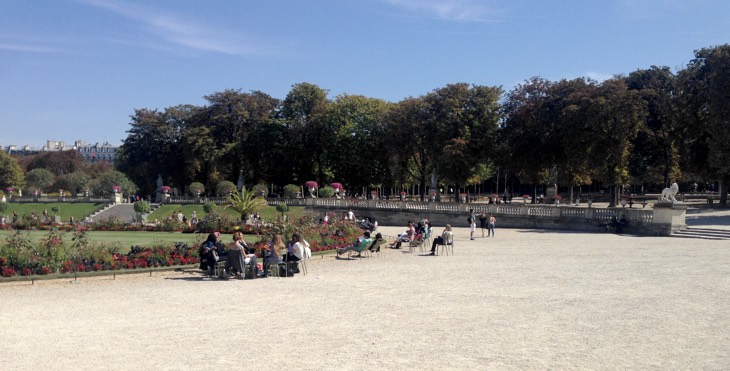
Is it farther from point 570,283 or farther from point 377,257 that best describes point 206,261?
point 570,283

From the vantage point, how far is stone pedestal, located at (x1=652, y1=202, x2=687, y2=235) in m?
31.1

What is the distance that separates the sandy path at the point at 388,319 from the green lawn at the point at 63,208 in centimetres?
4780

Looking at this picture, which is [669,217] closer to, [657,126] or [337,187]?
[657,126]

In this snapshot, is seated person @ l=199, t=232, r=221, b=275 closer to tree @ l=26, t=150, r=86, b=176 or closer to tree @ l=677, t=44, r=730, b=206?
tree @ l=677, t=44, r=730, b=206

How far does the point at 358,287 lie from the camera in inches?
604

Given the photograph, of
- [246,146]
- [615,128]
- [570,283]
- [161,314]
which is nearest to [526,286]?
[570,283]

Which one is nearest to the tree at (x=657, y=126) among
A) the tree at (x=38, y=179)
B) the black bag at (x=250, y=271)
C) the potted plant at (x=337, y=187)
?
the potted plant at (x=337, y=187)

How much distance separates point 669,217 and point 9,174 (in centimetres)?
8820

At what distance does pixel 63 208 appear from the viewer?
206ft

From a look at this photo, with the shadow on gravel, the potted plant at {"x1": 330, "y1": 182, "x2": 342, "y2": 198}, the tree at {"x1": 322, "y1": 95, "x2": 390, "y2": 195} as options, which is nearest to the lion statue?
the shadow on gravel

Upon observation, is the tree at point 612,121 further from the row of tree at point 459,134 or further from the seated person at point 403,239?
the seated person at point 403,239

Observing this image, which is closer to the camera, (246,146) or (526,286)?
(526,286)

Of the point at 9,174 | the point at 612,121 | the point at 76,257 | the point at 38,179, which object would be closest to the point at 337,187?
the point at 612,121

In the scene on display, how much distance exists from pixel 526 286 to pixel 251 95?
5849 centimetres
